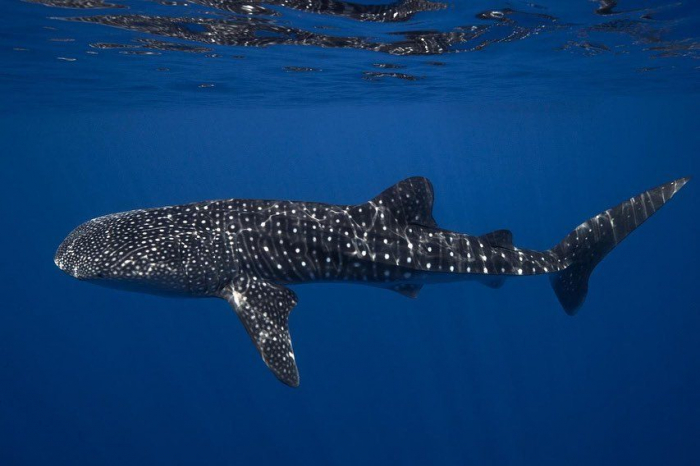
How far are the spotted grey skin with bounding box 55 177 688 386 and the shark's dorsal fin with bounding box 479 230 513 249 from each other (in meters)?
0.02

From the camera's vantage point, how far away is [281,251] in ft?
23.3

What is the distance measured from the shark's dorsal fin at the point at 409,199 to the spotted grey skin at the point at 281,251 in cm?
2

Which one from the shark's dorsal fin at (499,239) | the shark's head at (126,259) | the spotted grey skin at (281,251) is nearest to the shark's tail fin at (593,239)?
the spotted grey skin at (281,251)

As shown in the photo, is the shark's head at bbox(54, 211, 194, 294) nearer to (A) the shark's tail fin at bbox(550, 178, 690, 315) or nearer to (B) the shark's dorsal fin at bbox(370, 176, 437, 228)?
(B) the shark's dorsal fin at bbox(370, 176, 437, 228)

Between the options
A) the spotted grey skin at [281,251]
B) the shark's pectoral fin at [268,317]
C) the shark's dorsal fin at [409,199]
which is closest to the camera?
the shark's pectoral fin at [268,317]

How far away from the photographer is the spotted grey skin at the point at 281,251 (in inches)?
259

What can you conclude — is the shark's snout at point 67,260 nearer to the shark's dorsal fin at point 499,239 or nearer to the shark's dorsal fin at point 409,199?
the shark's dorsal fin at point 409,199

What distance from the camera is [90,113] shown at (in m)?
32.3

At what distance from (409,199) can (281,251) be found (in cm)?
211

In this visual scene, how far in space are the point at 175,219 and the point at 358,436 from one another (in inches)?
726

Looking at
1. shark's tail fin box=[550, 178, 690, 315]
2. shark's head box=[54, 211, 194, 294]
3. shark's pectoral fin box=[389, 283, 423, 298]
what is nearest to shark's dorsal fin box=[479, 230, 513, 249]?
shark's tail fin box=[550, 178, 690, 315]

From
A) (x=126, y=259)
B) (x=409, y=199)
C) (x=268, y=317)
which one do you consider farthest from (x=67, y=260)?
(x=409, y=199)

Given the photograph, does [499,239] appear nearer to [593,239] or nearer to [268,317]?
[593,239]

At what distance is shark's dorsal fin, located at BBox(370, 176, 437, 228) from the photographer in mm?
7430
